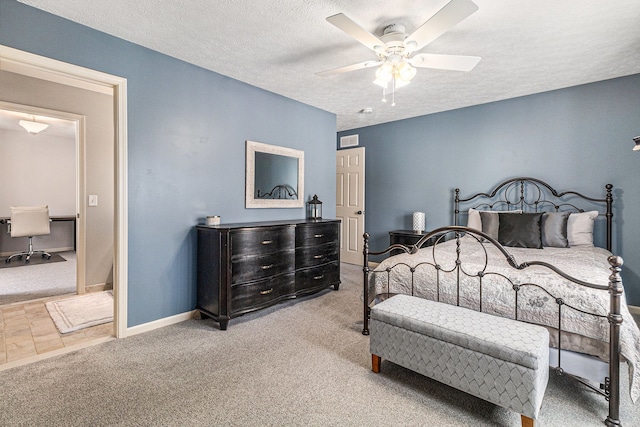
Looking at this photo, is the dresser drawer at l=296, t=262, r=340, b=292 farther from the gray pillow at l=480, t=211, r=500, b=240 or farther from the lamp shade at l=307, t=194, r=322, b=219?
the gray pillow at l=480, t=211, r=500, b=240

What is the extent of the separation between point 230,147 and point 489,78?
3.04 meters

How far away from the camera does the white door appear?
586cm

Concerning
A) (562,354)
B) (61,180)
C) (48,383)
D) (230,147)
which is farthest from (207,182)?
(61,180)

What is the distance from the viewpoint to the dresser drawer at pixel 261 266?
119 inches

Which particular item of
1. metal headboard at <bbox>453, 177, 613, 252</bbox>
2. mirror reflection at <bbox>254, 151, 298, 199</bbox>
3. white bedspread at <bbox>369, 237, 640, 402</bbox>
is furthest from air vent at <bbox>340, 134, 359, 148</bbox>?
white bedspread at <bbox>369, 237, 640, 402</bbox>

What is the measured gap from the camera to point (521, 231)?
3.44 metres

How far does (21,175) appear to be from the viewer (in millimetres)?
6348

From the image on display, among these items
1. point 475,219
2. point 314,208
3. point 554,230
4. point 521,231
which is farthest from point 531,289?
point 314,208

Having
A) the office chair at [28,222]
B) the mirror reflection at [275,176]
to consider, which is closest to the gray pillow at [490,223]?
the mirror reflection at [275,176]

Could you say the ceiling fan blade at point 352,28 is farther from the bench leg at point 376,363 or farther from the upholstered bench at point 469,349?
the bench leg at point 376,363

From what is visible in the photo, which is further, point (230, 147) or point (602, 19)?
point (230, 147)

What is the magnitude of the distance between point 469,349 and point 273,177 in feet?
9.78

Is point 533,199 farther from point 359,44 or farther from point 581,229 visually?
point 359,44

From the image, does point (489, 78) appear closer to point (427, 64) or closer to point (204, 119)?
point (427, 64)
